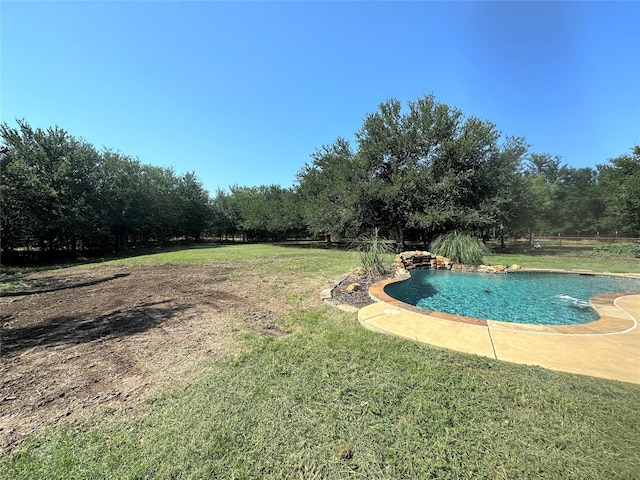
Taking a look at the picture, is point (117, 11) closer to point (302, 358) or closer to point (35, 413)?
point (35, 413)

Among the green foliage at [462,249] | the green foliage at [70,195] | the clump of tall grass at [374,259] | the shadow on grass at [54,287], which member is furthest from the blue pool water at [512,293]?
the green foliage at [70,195]

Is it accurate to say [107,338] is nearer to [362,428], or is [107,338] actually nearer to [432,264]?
[362,428]

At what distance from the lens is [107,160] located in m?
19.8

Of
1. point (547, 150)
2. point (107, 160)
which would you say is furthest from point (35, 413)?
point (547, 150)

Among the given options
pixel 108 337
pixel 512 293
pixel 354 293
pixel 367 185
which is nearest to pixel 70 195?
pixel 367 185

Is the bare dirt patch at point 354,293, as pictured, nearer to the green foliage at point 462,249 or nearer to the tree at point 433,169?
the green foliage at point 462,249

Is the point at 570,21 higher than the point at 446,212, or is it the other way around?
the point at 570,21

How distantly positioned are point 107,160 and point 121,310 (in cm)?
2120

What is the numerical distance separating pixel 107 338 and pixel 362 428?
3302 mm

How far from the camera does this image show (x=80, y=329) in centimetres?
358

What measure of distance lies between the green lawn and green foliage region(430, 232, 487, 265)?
7.88 meters

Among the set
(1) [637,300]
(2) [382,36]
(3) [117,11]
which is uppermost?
(2) [382,36]

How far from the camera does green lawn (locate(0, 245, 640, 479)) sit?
4.61ft

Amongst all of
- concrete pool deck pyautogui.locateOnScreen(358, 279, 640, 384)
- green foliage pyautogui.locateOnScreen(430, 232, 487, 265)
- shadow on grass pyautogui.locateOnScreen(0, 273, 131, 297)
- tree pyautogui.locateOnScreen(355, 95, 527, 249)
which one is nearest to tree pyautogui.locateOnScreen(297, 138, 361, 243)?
tree pyautogui.locateOnScreen(355, 95, 527, 249)
